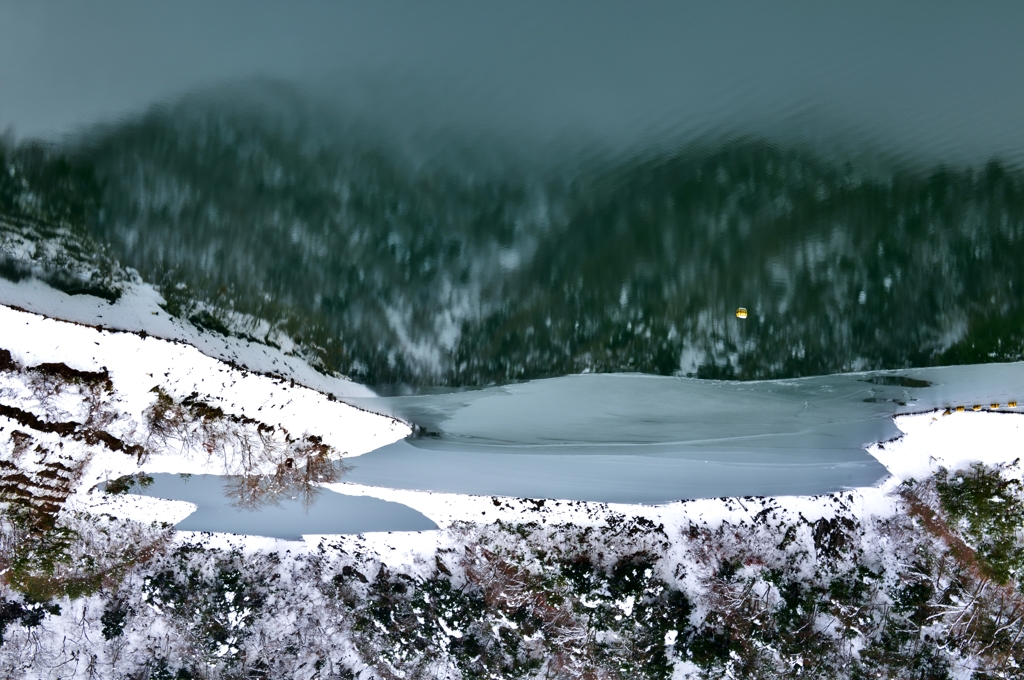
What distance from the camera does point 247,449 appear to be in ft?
35.2

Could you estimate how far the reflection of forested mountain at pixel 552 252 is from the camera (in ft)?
35.6

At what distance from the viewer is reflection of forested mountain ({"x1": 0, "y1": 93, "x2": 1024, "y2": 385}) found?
10844 millimetres

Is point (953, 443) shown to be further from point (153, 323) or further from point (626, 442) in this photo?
point (153, 323)

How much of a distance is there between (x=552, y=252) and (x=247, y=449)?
604cm

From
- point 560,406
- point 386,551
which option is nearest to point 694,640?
point 560,406

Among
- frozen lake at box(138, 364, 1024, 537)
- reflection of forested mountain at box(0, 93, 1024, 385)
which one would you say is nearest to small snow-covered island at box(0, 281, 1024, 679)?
frozen lake at box(138, 364, 1024, 537)

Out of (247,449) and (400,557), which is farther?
(400,557)

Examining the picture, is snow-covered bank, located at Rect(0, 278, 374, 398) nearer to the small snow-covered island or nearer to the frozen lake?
the small snow-covered island

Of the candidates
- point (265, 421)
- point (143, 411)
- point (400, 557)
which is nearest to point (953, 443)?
point (400, 557)

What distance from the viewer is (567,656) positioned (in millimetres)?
10727

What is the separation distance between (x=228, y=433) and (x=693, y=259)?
827 centimetres

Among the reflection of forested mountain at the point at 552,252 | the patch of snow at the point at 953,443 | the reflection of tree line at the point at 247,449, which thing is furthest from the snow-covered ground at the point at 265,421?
the reflection of forested mountain at the point at 552,252

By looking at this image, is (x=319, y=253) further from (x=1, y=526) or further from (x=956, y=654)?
(x=956, y=654)

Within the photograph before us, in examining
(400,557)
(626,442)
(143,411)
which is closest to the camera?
(143,411)
